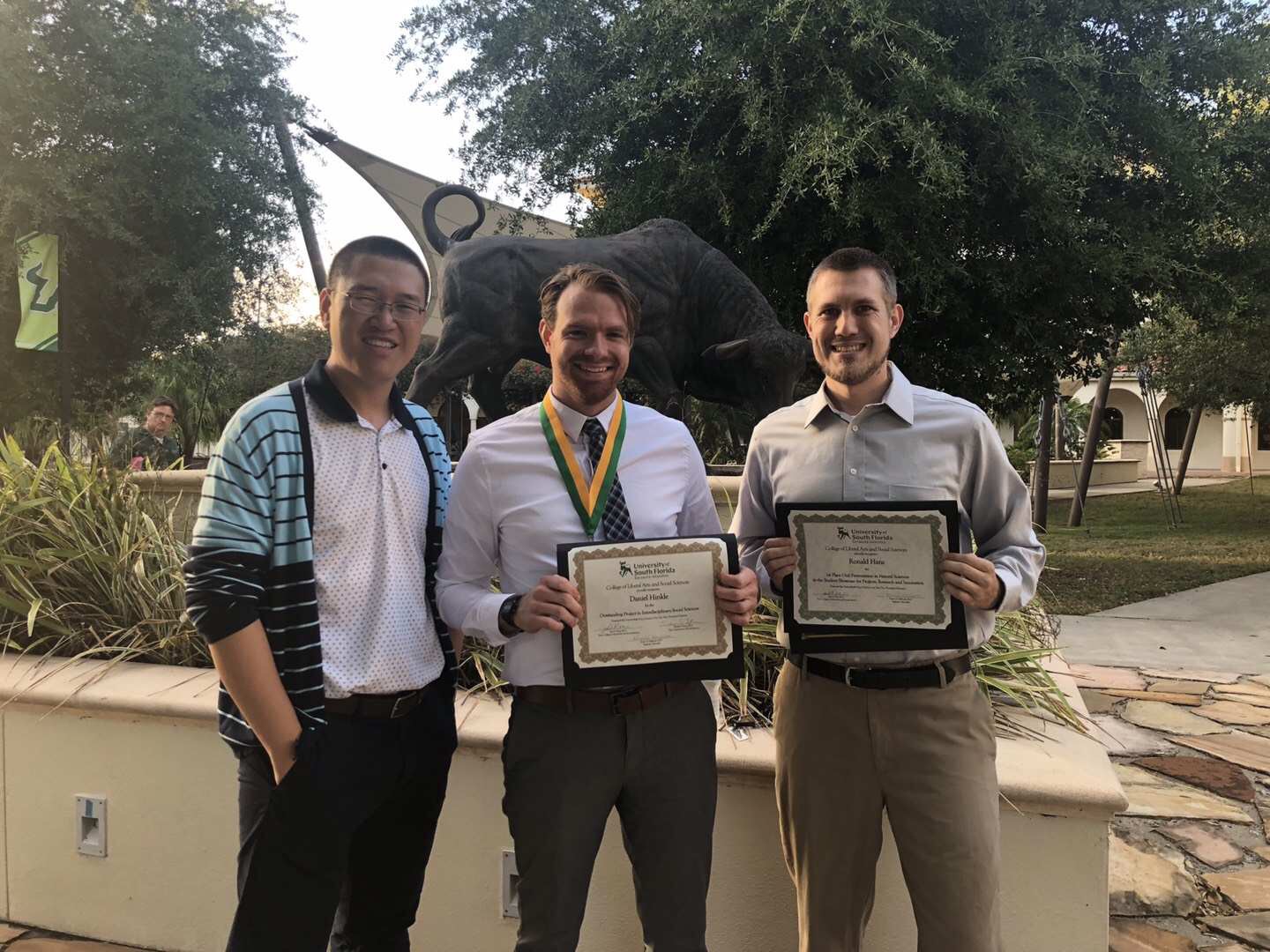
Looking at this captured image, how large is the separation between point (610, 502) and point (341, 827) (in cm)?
89

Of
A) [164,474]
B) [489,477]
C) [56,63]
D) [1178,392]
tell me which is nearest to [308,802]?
[489,477]

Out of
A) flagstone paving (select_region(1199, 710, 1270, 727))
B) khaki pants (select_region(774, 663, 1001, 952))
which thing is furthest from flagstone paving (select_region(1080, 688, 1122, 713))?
khaki pants (select_region(774, 663, 1001, 952))

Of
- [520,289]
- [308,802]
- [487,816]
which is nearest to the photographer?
[308,802]

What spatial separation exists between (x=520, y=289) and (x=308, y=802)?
10.5ft

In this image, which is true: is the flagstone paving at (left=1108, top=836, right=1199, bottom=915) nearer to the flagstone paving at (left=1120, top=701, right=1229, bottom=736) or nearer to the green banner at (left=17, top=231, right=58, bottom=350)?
the flagstone paving at (left=1120, top=701, right=1229, bottom=736)

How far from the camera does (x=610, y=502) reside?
6.23 ft

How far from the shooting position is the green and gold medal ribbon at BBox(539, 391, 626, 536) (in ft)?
6.15

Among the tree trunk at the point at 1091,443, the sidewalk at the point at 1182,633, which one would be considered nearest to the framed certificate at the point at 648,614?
the sidewalk at the point at 1182,633

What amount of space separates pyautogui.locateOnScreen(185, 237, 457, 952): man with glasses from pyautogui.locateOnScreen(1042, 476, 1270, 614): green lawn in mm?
5358

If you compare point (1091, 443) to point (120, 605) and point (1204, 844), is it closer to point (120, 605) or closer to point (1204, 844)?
point (1204, 844)

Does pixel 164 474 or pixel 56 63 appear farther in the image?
pixel 56 63

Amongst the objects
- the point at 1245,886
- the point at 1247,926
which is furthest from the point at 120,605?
the point at 1245,886

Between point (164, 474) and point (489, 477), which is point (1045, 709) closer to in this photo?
point (489, 477)

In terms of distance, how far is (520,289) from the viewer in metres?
4.43
